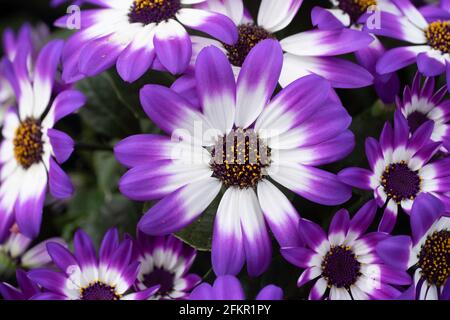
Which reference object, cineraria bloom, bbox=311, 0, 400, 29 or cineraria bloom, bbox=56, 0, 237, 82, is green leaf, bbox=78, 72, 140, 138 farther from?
cineraria bloom, bbox=311, 0, 400, 29

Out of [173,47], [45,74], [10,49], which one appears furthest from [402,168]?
[10,49]

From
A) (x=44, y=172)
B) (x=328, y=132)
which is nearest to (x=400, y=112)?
(x=328, y=132)

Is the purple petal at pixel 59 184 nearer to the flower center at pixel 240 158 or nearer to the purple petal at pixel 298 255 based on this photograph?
the flower center at pixel 240 158

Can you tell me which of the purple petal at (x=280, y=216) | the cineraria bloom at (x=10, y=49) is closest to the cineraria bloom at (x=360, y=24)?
the purple petal at (x=280, y=216)

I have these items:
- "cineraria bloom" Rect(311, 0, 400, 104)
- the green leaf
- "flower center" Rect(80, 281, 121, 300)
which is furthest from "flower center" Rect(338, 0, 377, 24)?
"flower center" Rect(80, 281, 121, 300)

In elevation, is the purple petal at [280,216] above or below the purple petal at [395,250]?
above

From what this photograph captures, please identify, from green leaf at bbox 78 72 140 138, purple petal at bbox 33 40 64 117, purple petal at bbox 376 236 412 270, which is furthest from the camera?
green leaf at bbox 78 72 140 138

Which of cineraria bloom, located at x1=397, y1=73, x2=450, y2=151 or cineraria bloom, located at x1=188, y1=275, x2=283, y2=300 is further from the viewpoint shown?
cineraria bloom, located at x1=397, y1=73, x2=450, y2=151
